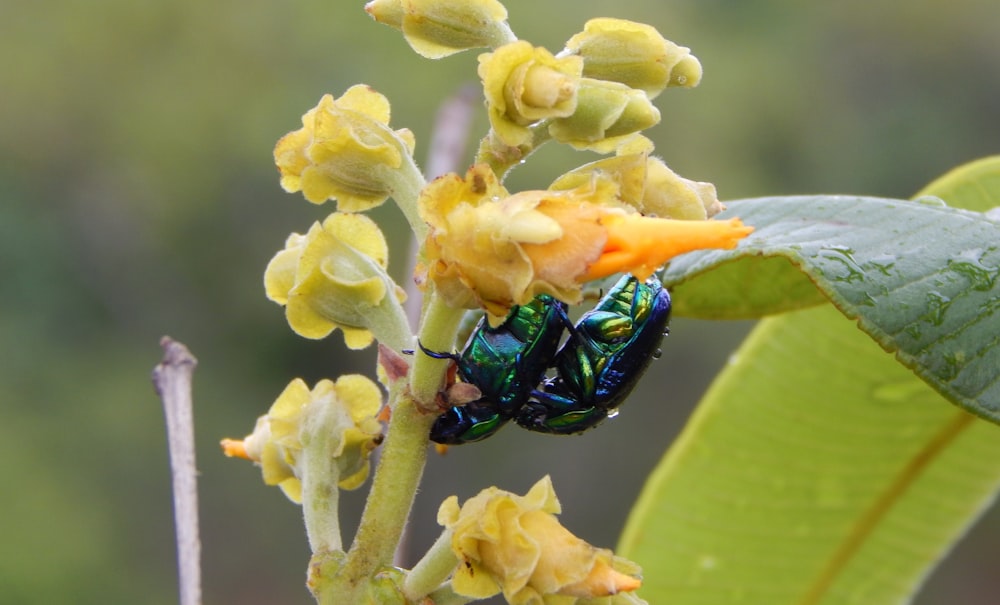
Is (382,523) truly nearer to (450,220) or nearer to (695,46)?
(450,220)

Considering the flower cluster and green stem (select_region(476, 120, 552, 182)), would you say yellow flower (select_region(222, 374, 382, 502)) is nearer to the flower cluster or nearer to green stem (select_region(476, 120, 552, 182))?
the flower cluster

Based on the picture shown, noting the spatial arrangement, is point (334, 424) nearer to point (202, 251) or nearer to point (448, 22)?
point (448, 22)

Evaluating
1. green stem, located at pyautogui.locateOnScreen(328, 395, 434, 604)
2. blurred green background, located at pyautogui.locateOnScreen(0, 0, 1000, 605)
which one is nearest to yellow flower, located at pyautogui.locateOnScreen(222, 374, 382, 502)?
green stem, located at pyautogui.locateOnScreen(328, 395, 434, 604)

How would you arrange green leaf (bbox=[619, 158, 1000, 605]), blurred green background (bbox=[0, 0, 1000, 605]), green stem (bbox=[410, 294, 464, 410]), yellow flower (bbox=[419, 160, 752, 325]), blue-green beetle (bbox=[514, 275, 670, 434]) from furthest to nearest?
blurred green background (bbox=[0, 0, 1000, 605]), green leaf (bbox=[619, 158, 1000, 605]), blue-green beetle (bbox=[514, 275, 670, 434]), green stem (bbox=[410, 294, 464, 410]), yellow flower (bbox=[419, 160, 752, 325])

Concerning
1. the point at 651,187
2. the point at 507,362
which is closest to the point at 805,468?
the point at 507,362

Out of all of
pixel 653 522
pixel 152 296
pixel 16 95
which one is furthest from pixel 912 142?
pixel 653 522

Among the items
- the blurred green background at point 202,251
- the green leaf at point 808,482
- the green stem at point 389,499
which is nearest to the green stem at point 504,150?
the green stem at point 389,499

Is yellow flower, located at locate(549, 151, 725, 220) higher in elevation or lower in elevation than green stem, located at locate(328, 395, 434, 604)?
higher
